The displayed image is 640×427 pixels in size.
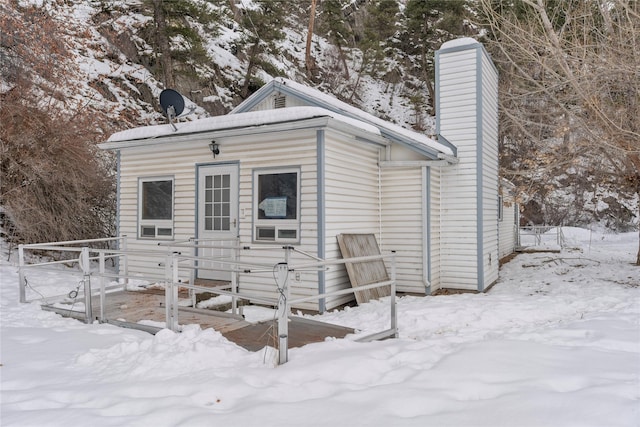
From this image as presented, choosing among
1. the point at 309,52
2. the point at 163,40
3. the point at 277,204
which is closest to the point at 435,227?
the point at 277,204

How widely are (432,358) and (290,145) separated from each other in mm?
4781

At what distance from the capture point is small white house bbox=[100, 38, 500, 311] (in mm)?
7723

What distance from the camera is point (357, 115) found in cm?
997

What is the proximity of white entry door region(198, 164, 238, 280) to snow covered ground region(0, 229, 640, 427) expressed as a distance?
303 cm

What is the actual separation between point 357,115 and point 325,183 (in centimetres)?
308

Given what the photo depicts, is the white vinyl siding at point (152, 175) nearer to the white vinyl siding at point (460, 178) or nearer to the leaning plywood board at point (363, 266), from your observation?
the leaning plywood board at point (363, 266)

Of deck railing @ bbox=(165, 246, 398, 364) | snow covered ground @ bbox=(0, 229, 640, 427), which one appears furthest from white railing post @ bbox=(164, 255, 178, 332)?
snow covered ground @ bbox=(0, 229, 640, 427)

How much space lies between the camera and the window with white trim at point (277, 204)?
25.7ft

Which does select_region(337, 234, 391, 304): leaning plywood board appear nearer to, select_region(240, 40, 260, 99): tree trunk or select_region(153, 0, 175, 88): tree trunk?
select_region(153, 0, 175, 88): tree trunk

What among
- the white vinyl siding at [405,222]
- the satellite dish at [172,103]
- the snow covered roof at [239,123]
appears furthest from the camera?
the satellite dish at [172,103]

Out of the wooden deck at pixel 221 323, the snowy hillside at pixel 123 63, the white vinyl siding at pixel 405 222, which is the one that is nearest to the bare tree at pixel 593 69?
the white vinyl siding at pixel 405 222

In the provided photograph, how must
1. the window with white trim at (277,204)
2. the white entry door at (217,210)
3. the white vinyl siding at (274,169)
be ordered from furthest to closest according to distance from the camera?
the white entry door at (217,210)
the window with white trim at (277,204)
the white vinyl siding at (274,169)

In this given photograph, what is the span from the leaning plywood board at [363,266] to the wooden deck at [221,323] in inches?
82.1

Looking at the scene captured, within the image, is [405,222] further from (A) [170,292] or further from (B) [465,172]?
(A) [170,292]
